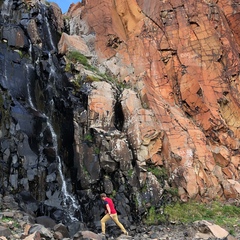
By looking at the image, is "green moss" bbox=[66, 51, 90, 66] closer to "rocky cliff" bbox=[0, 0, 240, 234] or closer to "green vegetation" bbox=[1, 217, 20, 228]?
"rocky cliff" bbox=[0, 0, 240, 234]

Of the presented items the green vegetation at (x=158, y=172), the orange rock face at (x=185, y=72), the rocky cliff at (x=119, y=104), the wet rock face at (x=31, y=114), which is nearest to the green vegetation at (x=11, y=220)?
the wet rock face at (x=31, y=114)

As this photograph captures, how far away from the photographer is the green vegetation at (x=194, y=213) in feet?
56.0

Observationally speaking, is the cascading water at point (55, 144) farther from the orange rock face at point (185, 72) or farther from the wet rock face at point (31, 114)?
the orange rock face at point (185, 72)

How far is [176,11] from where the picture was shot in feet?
88.3

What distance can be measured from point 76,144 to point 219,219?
28.0 feet

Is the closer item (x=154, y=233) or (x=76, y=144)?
(x=154, y=233)

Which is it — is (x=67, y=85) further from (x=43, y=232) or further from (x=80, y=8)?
(x=43, y=232)

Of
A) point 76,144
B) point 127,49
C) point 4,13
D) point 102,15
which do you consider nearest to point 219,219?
point 76,144

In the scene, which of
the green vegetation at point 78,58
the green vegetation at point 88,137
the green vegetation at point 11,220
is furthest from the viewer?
the green vegetation at point 78,58

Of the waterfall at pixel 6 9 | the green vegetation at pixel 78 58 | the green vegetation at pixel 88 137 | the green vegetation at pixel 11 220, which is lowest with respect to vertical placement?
the green vegetation at pixel 11 220

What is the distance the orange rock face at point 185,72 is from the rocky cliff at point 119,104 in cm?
8

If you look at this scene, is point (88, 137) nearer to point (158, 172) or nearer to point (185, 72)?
point (158, 172)

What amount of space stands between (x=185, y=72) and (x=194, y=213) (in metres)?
10.8

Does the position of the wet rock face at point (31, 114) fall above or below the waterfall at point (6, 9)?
below
